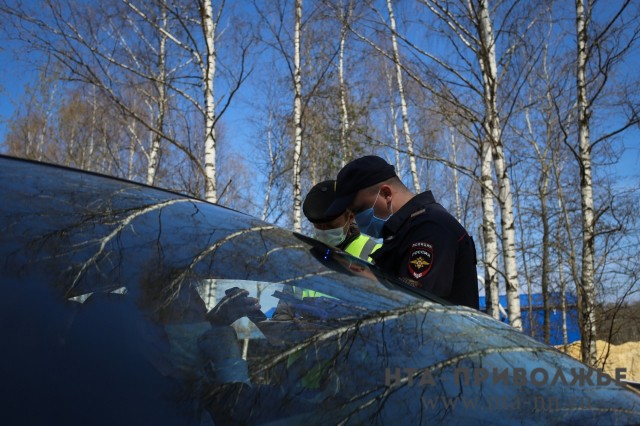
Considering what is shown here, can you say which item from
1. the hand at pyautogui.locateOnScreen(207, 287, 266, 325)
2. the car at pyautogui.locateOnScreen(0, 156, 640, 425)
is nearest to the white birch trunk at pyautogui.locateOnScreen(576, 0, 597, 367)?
the car at pyautogui.locateOnScreen(0, 156, 640, 425)

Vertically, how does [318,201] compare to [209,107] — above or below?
below

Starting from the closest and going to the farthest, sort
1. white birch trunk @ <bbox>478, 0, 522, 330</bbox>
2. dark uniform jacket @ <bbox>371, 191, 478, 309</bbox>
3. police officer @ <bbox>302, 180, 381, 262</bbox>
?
dark uniform jacket @ <bbox>371, 191, 478, 309</bbox>
police officer @ <bbox>302, 180, 381, 262</bbox>
white birch trunk @ <bbox>478, 0, 522, 330</bbox>

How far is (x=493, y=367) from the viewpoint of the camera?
3.42 ft

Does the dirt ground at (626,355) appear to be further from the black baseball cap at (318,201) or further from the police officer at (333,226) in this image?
the black baseball cap at (318,201)

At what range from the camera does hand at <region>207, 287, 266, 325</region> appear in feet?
3.41

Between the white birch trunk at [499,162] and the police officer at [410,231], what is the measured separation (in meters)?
3.87

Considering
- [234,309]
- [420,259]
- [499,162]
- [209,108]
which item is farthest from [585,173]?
[234,309]

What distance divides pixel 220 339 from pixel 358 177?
184 cm

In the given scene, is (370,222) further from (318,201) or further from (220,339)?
(220,339)

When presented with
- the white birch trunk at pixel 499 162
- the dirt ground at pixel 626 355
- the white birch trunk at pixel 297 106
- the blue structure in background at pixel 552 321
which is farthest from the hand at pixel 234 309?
the blue structure in background at pixel 552 321

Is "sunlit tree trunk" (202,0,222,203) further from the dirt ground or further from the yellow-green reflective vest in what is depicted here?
the dirt ground

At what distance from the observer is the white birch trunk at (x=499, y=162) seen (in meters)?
6.27

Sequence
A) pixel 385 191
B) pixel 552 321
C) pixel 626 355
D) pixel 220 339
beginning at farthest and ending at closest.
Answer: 1. pixel 552 321
2. pixel 626 355
3. pixel 385 191
4. pixel 220 339

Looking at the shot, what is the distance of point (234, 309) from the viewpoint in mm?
1073
